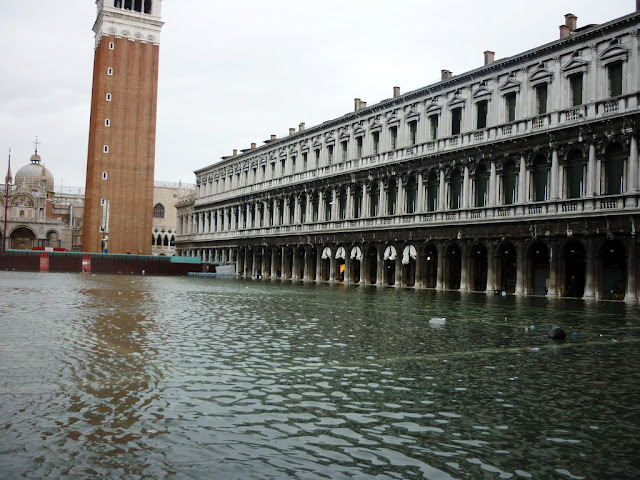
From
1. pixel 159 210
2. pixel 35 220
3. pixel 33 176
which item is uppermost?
pixel 33 176

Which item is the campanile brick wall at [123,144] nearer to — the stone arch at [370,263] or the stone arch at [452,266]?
the stone arch at [370,263]

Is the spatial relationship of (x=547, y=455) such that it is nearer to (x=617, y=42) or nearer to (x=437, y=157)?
(x=617, y=42)

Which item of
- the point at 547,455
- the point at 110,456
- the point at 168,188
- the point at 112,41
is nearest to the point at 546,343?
the point at 547,455

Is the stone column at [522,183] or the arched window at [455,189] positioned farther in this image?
the arched window at [455,189]

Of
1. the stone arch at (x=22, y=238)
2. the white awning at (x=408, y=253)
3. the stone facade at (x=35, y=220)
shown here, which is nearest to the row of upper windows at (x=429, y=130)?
the white awning at (x=408, y=253)

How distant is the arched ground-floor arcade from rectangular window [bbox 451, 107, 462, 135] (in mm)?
6416

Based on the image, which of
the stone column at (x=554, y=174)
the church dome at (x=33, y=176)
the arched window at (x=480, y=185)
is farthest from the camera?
the church dome at (x=33, y=176)

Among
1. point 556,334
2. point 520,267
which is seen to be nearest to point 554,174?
point 520,267

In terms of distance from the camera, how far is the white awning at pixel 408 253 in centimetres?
4375

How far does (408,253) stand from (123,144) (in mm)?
45395

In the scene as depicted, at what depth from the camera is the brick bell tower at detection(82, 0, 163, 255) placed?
246 ft

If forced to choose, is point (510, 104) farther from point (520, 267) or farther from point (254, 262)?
point (254, 262)

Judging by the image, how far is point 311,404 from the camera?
6801mm

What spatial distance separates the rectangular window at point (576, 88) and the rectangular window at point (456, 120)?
27.9 ft
